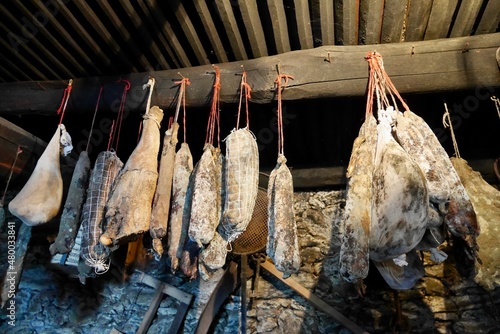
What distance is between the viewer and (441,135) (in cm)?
372

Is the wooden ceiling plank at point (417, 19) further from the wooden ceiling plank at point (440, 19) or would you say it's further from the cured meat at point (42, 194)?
the cured meat at point (42, 194)

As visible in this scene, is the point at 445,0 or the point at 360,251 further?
the point at 445,0

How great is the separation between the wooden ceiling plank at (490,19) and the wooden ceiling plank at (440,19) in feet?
0.69

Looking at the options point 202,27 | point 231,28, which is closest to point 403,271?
point 231,28

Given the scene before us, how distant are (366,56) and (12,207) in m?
2.73

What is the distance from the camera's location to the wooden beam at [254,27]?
2.28 metres

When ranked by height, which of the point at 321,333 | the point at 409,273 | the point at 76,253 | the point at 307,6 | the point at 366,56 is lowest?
the point at 321,333

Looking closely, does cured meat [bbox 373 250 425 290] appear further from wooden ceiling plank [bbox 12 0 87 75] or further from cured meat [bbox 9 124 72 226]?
wooden ceiling plank [bbox 12 0 87 75]

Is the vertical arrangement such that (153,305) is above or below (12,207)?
below

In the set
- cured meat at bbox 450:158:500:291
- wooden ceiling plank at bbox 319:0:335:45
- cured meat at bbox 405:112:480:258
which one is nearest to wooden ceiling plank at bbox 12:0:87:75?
wooden ceiling plank at bbox 319:0:335:45

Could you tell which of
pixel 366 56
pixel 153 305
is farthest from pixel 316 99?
pixel 153 305

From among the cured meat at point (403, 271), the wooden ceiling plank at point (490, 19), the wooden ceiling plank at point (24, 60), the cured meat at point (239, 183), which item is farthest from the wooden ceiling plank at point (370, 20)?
the wooden ceiling plank at point (24, 60)

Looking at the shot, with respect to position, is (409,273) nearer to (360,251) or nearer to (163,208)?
(360,251)

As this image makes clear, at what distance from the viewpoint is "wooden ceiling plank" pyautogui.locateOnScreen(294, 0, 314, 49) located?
224cm
